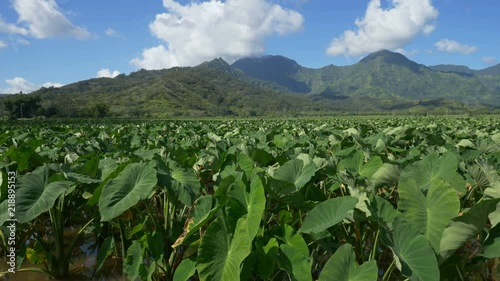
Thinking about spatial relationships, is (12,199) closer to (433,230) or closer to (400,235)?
(400,235)

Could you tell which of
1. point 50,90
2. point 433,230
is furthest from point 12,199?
point 50,90

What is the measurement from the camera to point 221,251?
68.8 inches

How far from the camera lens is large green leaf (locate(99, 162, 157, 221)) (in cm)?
190

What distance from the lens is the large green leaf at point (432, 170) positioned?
2.24 m

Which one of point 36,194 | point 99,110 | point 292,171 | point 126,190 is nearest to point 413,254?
point 292,171

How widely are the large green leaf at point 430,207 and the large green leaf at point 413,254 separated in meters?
0.17

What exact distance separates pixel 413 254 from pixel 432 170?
3.34 feet

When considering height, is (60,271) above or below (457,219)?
below

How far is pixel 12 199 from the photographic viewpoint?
2.11m

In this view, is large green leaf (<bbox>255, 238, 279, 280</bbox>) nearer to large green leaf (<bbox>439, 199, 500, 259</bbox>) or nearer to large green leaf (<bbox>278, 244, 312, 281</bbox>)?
large green leaf (<bbox>278, 244, 312, 281</bbox>)

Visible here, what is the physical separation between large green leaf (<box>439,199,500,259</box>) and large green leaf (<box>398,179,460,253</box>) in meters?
0.12

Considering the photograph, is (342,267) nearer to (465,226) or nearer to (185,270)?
(465,226)

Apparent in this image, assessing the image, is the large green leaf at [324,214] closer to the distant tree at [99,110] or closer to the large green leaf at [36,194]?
the large green leaf at [36,194]

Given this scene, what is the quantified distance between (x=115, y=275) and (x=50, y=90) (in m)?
121
